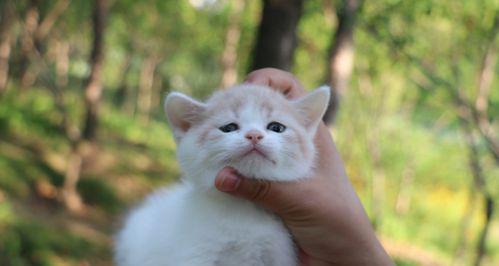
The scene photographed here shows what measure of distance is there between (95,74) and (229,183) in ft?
22.0

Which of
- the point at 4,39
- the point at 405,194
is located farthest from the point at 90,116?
the point at 405,194

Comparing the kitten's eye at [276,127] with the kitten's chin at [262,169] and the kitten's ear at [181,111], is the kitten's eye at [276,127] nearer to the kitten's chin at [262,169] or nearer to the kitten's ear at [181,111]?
the kitten's chin at [262,169]

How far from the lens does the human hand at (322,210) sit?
1.79 meters

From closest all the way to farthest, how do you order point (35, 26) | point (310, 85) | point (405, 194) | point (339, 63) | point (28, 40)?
point (339, 63) → point (28, 40) → point (35, 26) → point (310, 85) → point (405, 194)

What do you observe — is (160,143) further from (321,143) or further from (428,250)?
(321,143)

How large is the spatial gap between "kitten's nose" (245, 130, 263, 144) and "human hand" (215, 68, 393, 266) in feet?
0.44

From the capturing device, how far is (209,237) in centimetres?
181

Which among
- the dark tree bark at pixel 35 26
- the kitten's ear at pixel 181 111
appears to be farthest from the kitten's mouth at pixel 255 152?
the dark tree bark at pixel 35 26

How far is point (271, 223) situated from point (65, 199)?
7.19m

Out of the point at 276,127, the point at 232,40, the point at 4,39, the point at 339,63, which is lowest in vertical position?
the point at 276,127

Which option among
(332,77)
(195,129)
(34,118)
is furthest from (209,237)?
(34,118)

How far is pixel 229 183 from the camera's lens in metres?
1.72

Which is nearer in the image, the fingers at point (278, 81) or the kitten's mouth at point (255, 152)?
the kitten's mouth at point (255, 152)

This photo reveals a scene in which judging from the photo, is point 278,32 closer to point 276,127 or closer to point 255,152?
point 276,127
